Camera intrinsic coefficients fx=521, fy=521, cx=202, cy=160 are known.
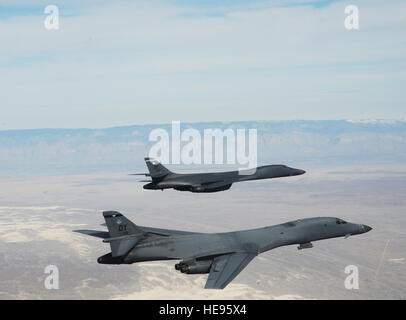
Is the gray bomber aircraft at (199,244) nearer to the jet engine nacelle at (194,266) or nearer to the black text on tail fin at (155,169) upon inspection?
the jet engine nacelle at (194,266)

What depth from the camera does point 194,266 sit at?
46750mm

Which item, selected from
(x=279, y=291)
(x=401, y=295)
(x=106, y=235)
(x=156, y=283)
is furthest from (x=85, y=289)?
(x=106, y=235)

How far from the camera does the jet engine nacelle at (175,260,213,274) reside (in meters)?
46.5

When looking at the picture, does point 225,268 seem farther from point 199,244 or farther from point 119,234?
point 119,234

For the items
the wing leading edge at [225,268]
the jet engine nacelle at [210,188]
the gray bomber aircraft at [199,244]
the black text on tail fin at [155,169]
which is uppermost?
the black text on tail fin at [155,169]

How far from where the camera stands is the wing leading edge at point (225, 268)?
43.2 metres

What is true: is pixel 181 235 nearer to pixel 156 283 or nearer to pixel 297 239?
pixel 297 239

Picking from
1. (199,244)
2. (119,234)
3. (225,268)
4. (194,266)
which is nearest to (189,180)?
(199,244)

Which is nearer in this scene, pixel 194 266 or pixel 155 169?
pixel 194 266

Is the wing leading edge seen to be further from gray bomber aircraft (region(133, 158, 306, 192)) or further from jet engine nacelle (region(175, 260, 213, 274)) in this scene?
gray bomber aircraft (region(133, 158, 306, 192))

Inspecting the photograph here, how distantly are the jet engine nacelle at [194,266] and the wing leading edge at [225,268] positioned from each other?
2.04 ft

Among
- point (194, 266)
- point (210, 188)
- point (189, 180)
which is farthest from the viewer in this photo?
point (189, 180)

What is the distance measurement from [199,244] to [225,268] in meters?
4.76

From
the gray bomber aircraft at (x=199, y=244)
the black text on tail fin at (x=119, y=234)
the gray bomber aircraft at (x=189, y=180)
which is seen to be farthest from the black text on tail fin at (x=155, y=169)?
the black text on tail fin at (x=119, y=234)
